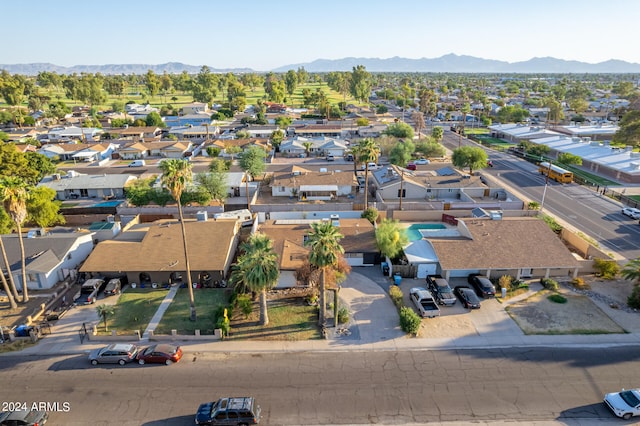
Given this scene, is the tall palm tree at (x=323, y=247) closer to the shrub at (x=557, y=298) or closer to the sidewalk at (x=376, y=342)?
the sidewalk at (x=376, y=342)

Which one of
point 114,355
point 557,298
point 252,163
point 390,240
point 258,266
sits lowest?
point 557,298

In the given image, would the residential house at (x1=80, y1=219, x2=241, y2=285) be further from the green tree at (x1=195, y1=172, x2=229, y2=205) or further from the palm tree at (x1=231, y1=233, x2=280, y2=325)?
the green tree at (x1=195, y1=172, x2=229, y2=205)

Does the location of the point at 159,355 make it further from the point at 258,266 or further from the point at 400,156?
the point at 400,156

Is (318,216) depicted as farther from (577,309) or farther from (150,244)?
(577,309)

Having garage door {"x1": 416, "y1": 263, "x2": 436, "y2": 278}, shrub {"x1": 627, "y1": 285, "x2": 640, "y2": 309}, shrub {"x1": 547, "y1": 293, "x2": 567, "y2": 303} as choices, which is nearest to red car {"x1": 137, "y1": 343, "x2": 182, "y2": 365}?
garage door {"x1": 416, "y1": 263, "x2": 436, "y2": 278}

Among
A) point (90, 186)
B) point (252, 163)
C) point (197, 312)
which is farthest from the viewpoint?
point (252, 163)

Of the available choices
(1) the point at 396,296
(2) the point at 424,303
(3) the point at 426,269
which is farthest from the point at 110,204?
(2) the point at 424,303

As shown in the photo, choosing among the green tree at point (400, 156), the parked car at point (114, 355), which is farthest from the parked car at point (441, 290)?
the green tree at point (400, 156)
